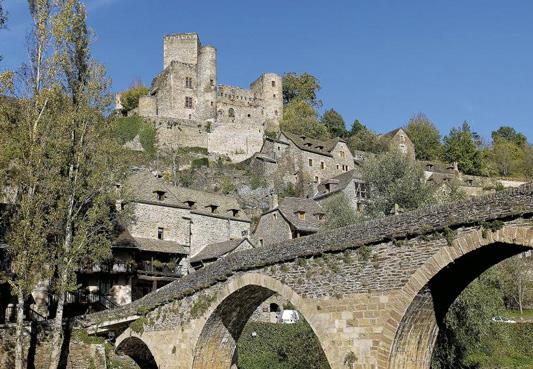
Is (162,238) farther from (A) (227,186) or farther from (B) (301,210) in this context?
(A) (227,186)

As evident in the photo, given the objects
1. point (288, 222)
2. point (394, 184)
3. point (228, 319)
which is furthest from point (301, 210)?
point (228, 319)

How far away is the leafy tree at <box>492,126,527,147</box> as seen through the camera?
92544mm

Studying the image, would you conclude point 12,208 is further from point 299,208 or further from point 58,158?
point 299,208

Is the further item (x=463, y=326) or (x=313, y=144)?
(x=313, y=144)

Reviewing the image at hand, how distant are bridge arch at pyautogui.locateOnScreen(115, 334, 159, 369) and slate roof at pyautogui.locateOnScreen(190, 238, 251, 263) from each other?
11951 mm

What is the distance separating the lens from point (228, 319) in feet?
71.0

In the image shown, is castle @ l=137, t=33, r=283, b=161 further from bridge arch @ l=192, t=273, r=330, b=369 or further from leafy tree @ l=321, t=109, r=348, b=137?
bridge arch @ l=192, t=273, r=330, b=369

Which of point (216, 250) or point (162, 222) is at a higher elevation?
point (162, 222)

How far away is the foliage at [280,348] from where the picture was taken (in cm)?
2539

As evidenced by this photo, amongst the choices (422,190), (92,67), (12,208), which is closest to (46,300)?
(12,208)

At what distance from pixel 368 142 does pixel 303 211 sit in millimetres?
30695

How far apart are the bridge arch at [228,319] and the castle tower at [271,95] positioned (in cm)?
5982

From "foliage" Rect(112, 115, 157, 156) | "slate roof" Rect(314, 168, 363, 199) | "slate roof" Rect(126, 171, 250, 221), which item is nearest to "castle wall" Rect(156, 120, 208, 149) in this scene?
"foliage" Rect(112, 115, 157, 156)

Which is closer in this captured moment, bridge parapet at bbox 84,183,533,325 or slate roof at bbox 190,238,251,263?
bridge parapet at bbox 84,183,533,325
